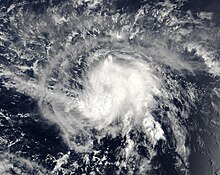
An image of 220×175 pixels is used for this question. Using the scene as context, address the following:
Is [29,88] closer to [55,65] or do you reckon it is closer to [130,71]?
[55,65]

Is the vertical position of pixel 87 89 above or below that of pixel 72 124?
above

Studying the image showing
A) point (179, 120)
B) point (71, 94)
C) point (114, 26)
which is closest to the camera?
point (179, 120)

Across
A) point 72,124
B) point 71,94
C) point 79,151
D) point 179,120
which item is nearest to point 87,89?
point 71,94

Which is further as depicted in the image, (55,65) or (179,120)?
(55,65)

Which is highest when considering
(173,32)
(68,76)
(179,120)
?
(173,32)

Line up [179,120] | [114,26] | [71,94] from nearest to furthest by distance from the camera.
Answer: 1. [179,120]
2. [71,94]
3. [114,26]

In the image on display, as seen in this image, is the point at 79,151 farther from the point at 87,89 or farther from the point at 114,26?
the point at 114,26
